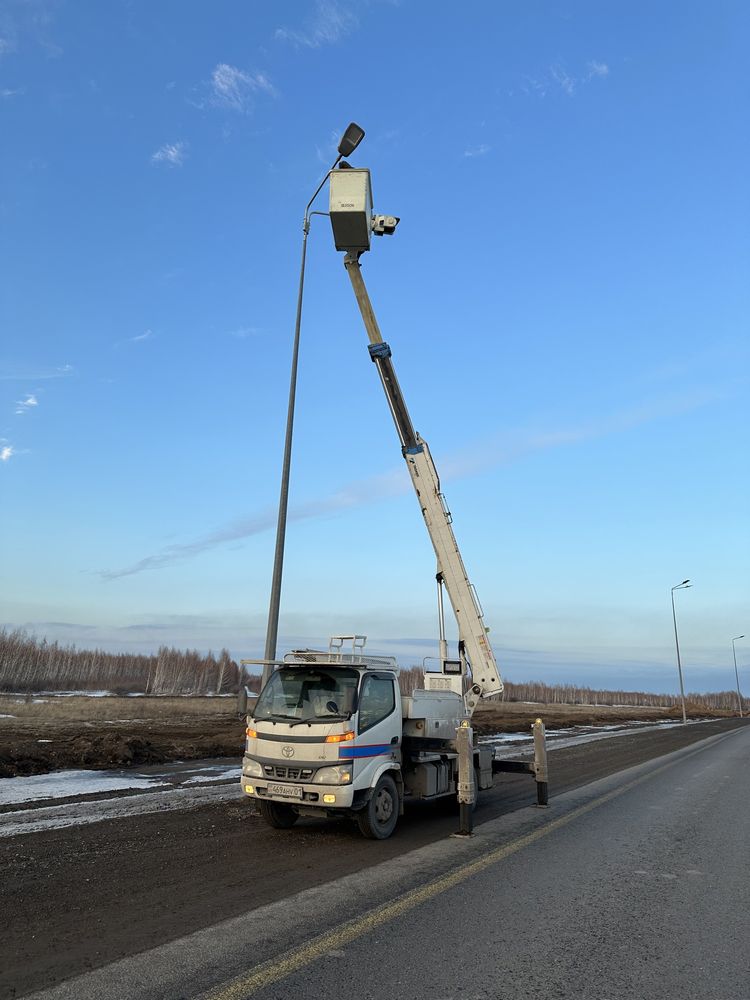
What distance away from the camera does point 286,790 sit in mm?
8125

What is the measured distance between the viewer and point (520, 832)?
884cm

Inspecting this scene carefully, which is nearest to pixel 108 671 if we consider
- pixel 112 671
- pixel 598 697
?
pixel 112 671

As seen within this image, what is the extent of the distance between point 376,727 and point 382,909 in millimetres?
3116

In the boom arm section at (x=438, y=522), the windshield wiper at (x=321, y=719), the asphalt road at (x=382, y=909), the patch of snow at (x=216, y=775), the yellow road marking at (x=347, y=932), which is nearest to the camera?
the yellow road marking at (x=347, y=932)

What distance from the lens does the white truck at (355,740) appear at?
8062 millimetres

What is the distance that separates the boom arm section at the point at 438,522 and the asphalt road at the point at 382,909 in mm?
2735

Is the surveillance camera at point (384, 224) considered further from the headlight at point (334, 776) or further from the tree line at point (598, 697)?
the tree line at point (598, 697)

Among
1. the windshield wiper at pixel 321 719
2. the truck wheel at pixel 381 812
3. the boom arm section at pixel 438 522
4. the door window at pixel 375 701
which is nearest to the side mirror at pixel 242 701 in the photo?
the windshield wiper at pixel 321 719

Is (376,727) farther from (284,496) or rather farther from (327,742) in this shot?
(284,496)

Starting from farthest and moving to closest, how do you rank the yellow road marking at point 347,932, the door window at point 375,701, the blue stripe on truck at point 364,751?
the door window at point 375,701 → the blue stripe on truck at point 364,751 → the yellow road marking at point 347,932

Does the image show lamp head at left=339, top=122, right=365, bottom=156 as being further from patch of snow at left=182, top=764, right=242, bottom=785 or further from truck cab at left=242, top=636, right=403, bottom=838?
patch of snow at left=182, top=764, right=242, bottom=785

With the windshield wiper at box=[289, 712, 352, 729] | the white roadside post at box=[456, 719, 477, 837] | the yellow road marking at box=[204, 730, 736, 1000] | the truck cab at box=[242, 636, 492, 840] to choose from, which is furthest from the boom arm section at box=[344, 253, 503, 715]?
the windshield wiper at box=[289, 712, 352, 729]

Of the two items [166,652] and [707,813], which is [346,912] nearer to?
[707,813]

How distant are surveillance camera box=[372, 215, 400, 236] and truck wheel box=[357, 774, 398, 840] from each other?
29.9 ft
